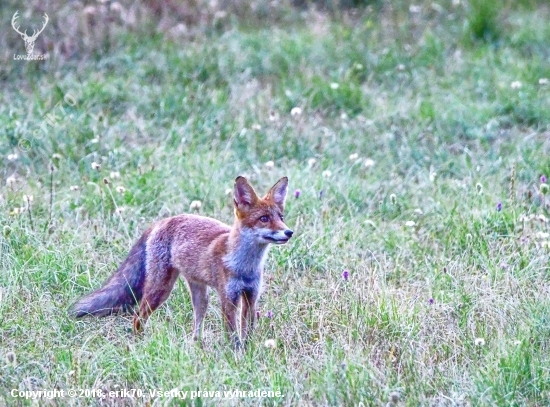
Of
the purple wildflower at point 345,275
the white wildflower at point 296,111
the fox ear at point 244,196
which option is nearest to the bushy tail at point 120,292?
the fox ear at point 244,196

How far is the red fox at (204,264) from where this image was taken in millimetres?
5809

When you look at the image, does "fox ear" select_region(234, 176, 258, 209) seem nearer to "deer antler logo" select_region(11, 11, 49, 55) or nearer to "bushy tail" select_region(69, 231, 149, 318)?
"bushy tail" select_region(69, 231, 149, 318)

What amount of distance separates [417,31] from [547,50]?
5.51ft

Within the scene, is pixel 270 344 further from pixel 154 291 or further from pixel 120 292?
pixel 120 292

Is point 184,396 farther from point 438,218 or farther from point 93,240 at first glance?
point 438,218

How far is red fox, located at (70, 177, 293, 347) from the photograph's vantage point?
5.81m

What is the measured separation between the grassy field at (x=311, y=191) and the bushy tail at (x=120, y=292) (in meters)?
0.09

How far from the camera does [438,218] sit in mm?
7598

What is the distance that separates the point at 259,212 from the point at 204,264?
1.66 feet

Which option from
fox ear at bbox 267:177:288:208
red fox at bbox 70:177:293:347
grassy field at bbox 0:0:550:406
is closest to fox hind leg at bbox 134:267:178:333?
red fox at bbox 70:177:293:347

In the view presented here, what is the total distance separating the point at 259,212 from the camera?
588 centimetres

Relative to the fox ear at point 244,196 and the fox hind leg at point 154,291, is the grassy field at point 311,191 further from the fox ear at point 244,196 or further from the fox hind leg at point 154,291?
the fox ear at point 244,196

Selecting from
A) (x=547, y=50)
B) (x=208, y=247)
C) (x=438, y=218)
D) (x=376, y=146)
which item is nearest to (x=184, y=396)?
(x=208, y=247)

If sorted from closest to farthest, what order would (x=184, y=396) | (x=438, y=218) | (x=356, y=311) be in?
(x=184, y=396), (x=356, y=311), (x=438, y=218)
